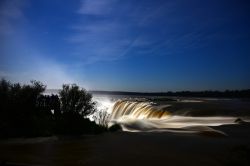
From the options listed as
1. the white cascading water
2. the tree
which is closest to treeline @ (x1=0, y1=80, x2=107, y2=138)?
the tree

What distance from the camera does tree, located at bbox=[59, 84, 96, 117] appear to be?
52.7 feet

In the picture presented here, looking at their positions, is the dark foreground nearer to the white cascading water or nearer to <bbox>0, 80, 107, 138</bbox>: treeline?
<bbox>0, 80, 107, 138</bbox>: treeline

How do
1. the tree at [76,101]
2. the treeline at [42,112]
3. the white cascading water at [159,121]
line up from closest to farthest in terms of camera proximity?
the treeline at [42,112] → the tree at [76,101] → the white cascading water at [159,121]

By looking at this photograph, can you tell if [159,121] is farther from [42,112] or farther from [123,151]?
[123,151]

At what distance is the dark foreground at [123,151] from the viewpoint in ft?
26.4

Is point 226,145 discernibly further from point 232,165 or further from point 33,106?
point 33,106

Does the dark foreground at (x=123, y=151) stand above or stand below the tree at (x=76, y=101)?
below

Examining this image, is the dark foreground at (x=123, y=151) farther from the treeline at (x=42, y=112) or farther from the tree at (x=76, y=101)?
the tree at (x=76, y=101)

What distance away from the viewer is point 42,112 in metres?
16.1

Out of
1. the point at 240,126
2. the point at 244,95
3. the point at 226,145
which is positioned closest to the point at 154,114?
the point at 240,126

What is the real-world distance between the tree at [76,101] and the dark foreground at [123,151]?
366cm

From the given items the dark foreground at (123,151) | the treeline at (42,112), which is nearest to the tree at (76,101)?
the treeline at (42,112)

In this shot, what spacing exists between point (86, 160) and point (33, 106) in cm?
810

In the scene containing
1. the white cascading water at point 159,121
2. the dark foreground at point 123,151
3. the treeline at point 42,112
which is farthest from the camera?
the white cascading water at point 159,121
